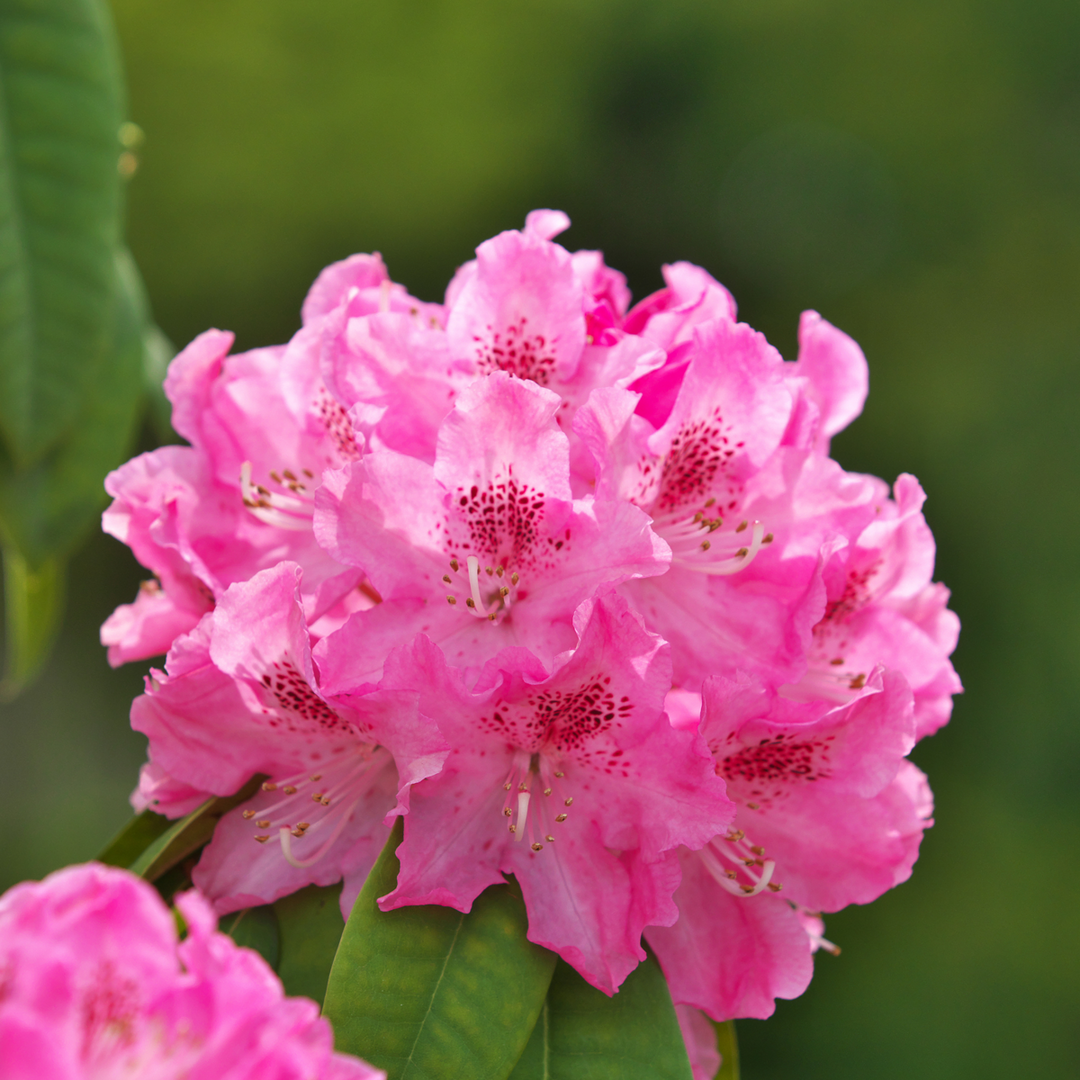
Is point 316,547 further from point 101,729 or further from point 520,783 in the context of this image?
point 101,729

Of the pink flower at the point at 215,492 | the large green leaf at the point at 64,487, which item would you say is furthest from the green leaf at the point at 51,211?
the pink flower at the point at 215,492

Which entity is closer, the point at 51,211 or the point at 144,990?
the point at 144,990

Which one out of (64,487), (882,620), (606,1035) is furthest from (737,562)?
(64,487)

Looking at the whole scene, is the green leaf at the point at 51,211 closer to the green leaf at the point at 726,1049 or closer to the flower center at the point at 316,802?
the flower center at the point at 316,802

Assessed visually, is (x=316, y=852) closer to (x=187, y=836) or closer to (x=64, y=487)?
(x=187, y=836)

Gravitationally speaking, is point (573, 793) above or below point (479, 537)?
below

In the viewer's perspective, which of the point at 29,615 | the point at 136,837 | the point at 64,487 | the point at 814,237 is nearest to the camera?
→ the point at 136,837

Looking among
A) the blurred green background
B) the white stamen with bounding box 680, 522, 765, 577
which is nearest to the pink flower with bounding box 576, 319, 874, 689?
the white stamen with bounding box 680, 522, 765, 577
